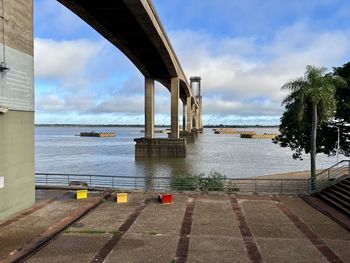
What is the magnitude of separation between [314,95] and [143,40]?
30134 mm

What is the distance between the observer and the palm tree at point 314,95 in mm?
21227

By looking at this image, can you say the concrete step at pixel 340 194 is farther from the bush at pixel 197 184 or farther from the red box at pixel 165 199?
the red box at pixel 165 199

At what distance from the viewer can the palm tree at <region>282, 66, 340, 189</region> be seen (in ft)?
69.6

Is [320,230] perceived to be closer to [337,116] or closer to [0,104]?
[0,104]

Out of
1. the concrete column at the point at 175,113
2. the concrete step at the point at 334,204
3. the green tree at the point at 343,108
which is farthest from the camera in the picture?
the concrete column at the point at 175,113

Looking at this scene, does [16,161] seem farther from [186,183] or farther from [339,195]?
[339,195]

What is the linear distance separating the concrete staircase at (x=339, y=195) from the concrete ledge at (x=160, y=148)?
145ft

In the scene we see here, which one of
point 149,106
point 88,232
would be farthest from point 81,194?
point 149,106

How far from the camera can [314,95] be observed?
21.1m

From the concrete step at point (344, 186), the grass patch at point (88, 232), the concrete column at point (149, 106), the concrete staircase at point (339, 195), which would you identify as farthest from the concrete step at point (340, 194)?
the concrete column at point (149, 106)

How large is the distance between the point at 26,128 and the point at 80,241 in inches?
249

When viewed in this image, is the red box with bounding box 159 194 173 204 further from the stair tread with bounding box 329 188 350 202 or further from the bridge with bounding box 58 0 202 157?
the bridge with bounding box 58 0 202 157

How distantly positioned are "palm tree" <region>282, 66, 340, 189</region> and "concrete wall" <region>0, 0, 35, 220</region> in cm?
1469

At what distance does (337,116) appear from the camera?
26203 millimetres
